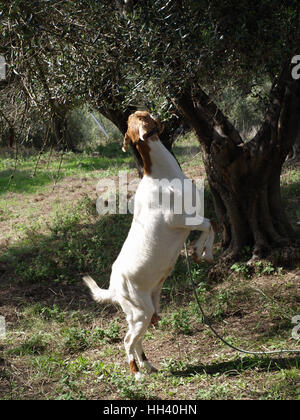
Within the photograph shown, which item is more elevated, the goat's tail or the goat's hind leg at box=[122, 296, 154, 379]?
the goat's tail

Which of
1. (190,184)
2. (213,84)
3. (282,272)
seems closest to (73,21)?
(213,84)

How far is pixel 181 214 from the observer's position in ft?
13.1

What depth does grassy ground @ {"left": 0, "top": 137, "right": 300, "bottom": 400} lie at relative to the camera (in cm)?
455

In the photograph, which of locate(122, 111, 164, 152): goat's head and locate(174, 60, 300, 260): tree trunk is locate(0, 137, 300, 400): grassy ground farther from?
locate(122, 111, 164, 152): goat's head

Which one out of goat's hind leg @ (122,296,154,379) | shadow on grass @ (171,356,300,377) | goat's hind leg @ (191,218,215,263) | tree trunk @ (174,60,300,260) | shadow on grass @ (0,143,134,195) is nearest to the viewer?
goat's hind leg @ (191,218,215,263)

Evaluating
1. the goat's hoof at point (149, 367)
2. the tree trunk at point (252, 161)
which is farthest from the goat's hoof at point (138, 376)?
the tree trunk at point (252, 161)

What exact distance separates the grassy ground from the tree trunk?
43 centimetres

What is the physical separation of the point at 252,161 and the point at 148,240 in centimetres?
290

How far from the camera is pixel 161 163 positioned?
4.02 meters

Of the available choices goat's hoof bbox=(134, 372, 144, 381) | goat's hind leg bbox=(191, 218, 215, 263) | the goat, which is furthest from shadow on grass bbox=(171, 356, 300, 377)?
goat's hind leg bbox=(191, 218, 215, 263)

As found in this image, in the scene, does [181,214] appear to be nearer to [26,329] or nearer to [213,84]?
[213,84]

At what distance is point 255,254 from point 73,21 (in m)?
3.69

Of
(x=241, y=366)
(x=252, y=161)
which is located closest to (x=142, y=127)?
(x=241, y=366)

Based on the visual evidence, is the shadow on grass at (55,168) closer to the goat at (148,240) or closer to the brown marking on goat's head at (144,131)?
the goat at (148,240)
